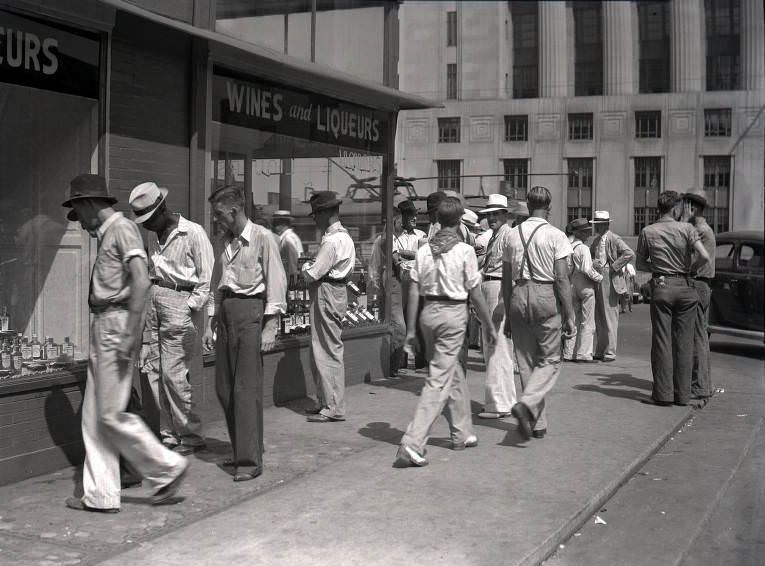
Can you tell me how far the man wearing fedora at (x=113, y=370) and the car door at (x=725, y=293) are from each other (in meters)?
11.2

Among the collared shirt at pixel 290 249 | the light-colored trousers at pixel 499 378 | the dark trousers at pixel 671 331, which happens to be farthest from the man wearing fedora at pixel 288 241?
the dark trousers at pixel 671 331

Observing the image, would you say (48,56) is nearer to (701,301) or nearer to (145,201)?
(145,201)

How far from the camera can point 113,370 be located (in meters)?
5.36

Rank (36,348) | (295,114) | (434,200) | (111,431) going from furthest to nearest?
1. (295,114)
2. (434,200)
3. (36,348)
4. (111,431)

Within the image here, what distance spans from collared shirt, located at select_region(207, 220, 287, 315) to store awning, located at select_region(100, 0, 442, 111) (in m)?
1.71

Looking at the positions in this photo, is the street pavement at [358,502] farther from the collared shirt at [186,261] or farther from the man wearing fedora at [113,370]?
the collared shirt at [186,261]

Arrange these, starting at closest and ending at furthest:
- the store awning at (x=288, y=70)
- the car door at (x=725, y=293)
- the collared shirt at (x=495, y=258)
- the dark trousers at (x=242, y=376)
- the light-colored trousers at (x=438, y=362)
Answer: the dark trousers at (x=242, y=376), the light-colored trousers at (x=438, y=362), the store awning at (x=288, y=70), the collared shirt at (x=495, y=258), the car door at (x=725, y=293)

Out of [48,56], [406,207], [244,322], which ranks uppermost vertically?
[48,56]

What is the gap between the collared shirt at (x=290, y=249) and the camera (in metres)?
9.71

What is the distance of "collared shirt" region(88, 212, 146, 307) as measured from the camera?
542 cm

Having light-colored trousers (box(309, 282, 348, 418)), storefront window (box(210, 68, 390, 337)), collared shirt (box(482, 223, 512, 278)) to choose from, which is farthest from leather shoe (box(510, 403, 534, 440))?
storefront window (box(210, 68, 390, 337))

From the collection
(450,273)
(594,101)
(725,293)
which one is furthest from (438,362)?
(594,101)

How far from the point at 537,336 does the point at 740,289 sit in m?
8.07

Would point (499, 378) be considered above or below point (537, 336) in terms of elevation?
below
